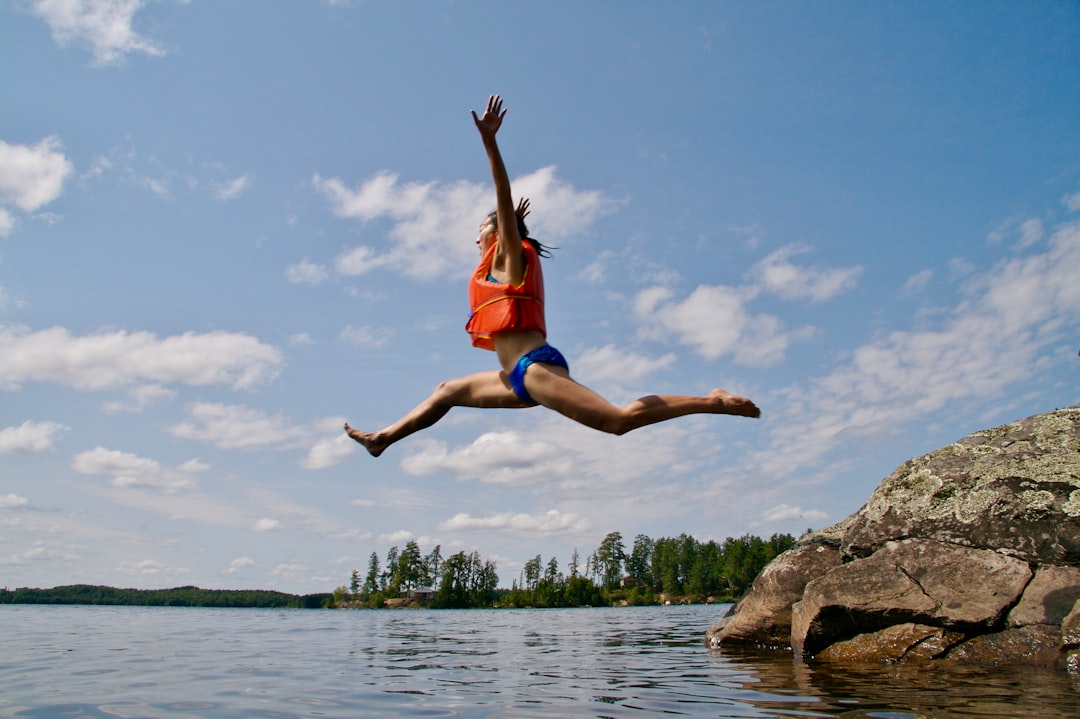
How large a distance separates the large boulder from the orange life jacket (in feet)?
20.8

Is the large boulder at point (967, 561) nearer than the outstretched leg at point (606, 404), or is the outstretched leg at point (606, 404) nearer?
the outstretched leg at point (606, 404)

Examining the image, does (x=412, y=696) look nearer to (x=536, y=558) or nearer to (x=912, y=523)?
(x=912, y=523)

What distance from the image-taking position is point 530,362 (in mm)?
4770

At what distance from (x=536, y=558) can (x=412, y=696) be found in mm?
118389

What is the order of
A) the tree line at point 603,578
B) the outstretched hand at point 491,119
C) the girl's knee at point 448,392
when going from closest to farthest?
the outstretched hand at point 491,119, the girl's knee at point 448,392, the tree line at point 603,578

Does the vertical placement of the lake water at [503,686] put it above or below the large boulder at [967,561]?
below

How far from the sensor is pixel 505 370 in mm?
5074

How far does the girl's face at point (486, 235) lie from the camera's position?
539 centimetres

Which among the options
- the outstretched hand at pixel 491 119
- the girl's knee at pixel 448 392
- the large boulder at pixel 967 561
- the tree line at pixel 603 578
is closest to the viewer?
the outstretched hand at pixel 491 119

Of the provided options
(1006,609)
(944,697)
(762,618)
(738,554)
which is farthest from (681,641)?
(738,554)

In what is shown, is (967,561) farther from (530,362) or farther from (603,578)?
(603,578)

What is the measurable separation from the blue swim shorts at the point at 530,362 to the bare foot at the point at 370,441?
58.4 inches

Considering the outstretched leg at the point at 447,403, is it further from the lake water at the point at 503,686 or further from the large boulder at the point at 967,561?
the large boulder at the point at 967,561

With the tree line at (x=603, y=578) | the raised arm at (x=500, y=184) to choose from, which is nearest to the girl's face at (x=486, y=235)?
the raised arm at (x=500, y=184)
